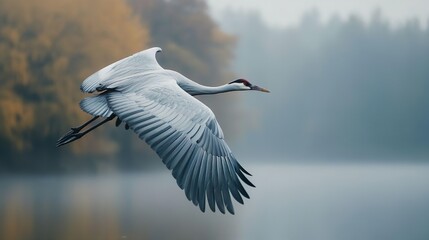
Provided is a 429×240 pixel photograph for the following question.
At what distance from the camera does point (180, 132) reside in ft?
31.4

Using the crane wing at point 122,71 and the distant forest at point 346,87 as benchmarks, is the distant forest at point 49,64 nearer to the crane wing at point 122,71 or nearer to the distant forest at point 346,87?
the distant forest at point 346,87

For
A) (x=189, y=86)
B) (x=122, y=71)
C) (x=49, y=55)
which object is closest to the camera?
(x=189, y=86)

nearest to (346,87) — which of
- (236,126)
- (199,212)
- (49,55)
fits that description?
(236,126)

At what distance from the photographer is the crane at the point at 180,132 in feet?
30.1

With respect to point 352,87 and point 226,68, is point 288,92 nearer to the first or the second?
point 352,87

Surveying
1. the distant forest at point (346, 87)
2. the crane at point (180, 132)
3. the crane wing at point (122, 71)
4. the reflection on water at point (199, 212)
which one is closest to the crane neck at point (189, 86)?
the crane at point (180, 132)

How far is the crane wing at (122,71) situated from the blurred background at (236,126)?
4953 millimetres

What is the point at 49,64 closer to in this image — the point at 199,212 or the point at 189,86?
the point at 199,212

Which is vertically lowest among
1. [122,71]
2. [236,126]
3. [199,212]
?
[122,71]

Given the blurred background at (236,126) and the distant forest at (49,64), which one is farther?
the distant forest at (49,64)

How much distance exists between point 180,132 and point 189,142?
0.50 feet

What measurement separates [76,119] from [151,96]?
917 inches

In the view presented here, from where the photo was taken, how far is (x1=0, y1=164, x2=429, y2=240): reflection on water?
A: 17469 mm

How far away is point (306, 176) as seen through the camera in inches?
1613
